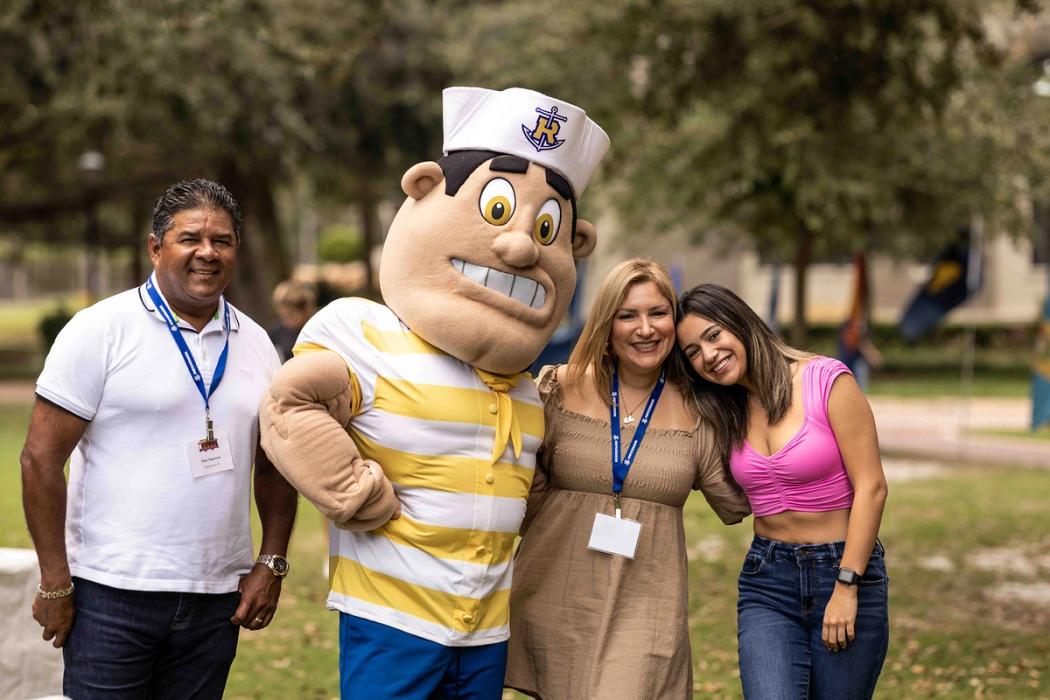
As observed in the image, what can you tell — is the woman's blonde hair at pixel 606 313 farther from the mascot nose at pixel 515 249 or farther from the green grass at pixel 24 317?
the green grass at pixel 24 317

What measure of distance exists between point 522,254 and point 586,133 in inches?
21.6

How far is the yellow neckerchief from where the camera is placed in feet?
12.0

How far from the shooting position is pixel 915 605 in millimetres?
8219

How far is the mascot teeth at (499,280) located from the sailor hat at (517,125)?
38 cm

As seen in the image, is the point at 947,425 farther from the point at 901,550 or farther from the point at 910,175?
the point at 901,550

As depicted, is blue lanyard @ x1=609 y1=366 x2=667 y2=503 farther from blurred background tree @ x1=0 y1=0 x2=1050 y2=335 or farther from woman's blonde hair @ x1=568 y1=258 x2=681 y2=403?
blurred background tree @ x1=0 y1=0 x2=1050 y2=335

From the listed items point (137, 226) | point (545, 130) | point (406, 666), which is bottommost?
point (406, 666)

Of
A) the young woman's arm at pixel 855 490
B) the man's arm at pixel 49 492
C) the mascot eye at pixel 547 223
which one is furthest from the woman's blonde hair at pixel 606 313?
the man's arm at pixel 49 492

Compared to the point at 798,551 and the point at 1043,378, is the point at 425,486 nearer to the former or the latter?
the point at 798,551

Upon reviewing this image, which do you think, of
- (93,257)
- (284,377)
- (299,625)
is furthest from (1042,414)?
(93,257)

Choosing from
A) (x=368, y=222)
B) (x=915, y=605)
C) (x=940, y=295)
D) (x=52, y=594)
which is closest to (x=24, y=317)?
(x=368, y=222)

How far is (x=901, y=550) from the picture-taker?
1002 cm

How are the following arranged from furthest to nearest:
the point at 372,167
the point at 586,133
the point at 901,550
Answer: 1. the point at 372,167
2. the point at 901,550
3. the point at 586,133

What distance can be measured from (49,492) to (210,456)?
420 millimetres
